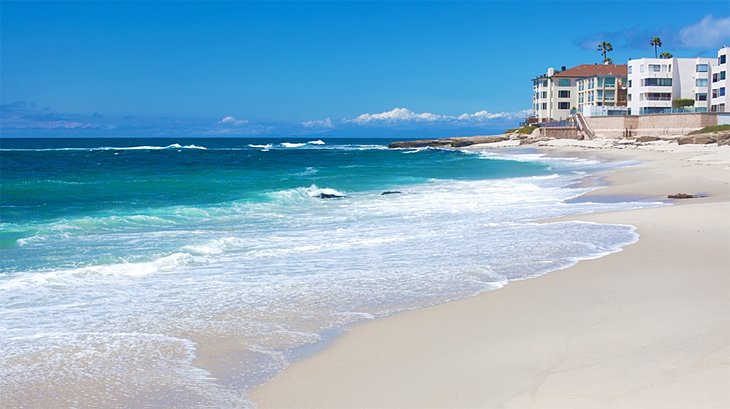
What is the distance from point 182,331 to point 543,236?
926 cm

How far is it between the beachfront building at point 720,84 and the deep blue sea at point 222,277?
178 feet

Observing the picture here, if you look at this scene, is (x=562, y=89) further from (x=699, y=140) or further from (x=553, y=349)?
(x=553, y=349)

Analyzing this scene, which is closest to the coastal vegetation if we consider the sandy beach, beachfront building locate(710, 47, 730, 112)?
beachfront building locate(710, 47, 730, 112)

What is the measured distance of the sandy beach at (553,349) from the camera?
602 centimetres

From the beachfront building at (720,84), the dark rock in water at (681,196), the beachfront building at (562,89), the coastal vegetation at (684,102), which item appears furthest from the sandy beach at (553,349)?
the beachfront building at (562,89)

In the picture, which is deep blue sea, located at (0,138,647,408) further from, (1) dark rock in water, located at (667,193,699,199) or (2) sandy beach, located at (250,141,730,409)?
(1) dark rock in water, located at (667,193,699,199)

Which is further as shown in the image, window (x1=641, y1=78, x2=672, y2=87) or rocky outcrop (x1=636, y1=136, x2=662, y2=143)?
window (x1=641, y1=78, x2=672, y2=87)

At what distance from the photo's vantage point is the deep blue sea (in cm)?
720

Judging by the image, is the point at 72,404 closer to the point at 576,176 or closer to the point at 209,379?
the point at 209,379

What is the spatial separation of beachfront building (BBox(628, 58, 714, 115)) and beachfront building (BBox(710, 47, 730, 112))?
5.70m

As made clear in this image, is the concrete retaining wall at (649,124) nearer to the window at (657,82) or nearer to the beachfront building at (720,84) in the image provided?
the beachfront building at (720,84)

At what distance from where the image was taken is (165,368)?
7277 millimetres

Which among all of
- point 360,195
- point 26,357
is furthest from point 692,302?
point 360,195

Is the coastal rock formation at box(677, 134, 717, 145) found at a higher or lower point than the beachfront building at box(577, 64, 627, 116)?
lower
